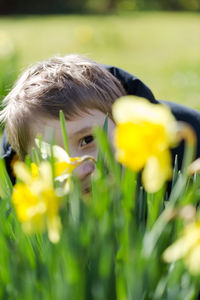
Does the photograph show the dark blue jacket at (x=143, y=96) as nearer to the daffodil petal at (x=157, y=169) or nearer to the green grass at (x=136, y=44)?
the daffodil petal at (x=157, y=169)

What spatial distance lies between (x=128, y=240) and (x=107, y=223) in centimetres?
4

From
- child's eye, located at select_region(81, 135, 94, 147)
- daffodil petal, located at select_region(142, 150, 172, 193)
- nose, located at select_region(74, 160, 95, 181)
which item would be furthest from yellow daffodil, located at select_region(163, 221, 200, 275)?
child's eye, located at select_region(81, 135, 94, 147)

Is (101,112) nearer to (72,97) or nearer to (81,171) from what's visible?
(72,97)

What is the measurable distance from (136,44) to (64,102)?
5474 mm

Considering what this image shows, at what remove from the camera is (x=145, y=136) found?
37 cm

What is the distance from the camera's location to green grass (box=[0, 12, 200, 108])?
396 centimetres

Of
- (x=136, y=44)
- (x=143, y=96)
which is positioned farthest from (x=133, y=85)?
(x=136, y=44)

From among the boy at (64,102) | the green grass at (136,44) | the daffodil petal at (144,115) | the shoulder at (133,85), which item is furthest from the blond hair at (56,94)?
the green grass at (136,44)

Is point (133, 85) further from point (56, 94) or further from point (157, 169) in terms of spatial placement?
point (157, 169)

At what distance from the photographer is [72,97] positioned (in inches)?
42.1

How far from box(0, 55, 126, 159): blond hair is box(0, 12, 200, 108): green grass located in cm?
176

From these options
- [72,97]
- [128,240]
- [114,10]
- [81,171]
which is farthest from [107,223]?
[114,10]

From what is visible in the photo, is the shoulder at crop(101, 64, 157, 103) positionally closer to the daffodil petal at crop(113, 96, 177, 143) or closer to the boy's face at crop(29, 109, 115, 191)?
the boy's face at crop(29, 109, 115, 191)

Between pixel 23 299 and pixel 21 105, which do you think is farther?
pixel 21 105
